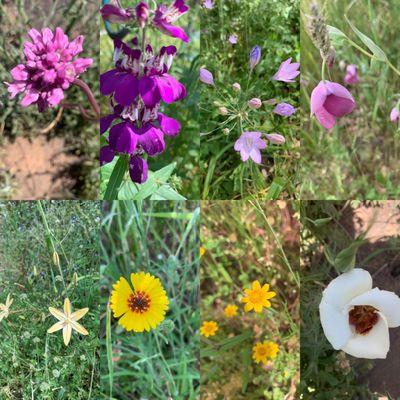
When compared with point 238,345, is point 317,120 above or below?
above

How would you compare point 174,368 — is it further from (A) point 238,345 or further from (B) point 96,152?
(B) point 96,152

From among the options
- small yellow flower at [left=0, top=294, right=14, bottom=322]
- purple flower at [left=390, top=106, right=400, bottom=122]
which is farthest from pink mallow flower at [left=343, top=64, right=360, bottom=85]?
small yellow flower at [left=0, top=294, right=14, bottom=322]

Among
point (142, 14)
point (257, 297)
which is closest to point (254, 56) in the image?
point (142, 14)

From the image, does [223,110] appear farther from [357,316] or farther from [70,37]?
[357,316]

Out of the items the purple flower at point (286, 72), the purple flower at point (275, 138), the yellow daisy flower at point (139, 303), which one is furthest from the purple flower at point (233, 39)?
the yellow daisy flower at point (139, 303)

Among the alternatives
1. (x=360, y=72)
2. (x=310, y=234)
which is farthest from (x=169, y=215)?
(x=360, y=72)

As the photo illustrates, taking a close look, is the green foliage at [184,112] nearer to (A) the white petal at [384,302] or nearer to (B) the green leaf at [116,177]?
(B) the green leaf at [116,177]
